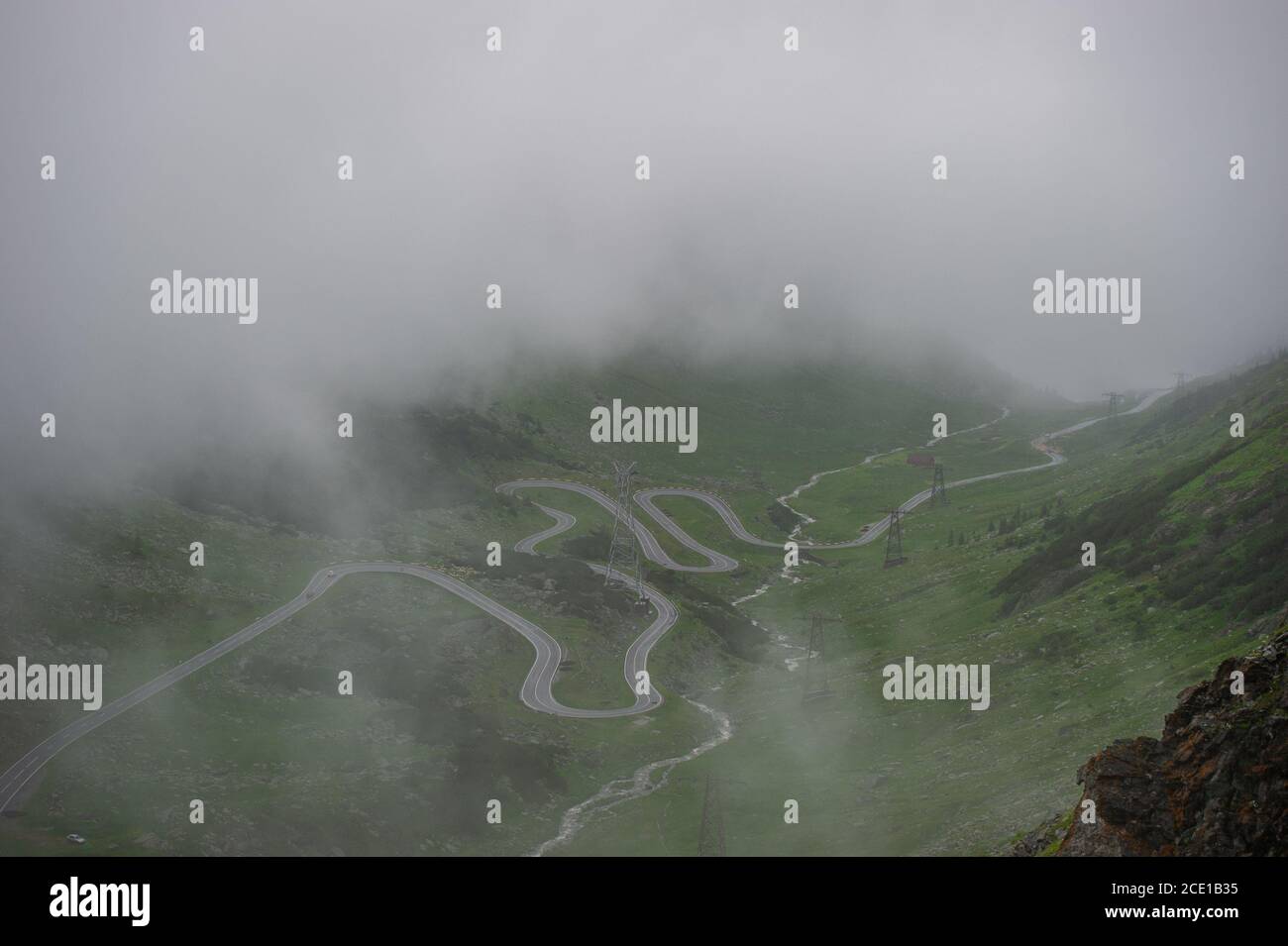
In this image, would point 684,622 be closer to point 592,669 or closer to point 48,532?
point 592,669

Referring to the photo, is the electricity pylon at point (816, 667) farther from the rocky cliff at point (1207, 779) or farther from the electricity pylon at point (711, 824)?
the rocky cliff at point (1207, 779)

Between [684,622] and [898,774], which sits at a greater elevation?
[684,622]

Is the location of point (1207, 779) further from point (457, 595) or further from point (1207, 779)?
point (457, 595)

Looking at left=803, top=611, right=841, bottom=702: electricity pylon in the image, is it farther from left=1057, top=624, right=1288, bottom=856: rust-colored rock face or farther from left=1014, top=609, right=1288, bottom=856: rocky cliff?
left=1057, top=624, right=1288, bottom=856: rust-colored rock face
